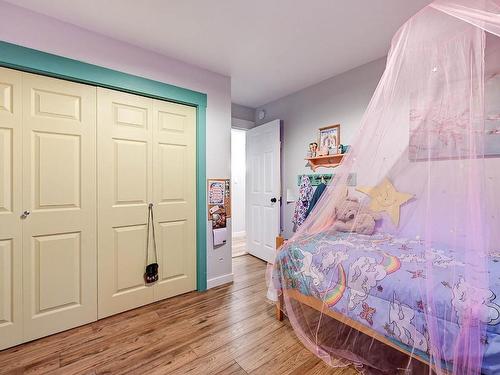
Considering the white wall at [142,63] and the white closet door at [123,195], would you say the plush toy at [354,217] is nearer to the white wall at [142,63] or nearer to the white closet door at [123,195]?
the white wall at [142,63]

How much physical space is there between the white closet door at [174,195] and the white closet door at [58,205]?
554 mm

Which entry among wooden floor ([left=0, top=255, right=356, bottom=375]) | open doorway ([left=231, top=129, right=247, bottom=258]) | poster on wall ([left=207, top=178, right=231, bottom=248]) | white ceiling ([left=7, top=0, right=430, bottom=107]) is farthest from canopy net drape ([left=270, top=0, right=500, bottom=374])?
open doorway ([left=231, top=129, right=247, bottom=258])

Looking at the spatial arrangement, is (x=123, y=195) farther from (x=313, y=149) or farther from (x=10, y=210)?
(x=313, y=149)

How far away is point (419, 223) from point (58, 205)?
8.15 feet

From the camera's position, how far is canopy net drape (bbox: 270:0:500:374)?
3.35ft

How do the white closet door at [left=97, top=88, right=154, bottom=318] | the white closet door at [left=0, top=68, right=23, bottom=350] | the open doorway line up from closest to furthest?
the white closet door at [left=0, top=68, right=23, bottom=350]
the white closet door at [left=97, top=88, right=154, bottom=318]
the open doorway

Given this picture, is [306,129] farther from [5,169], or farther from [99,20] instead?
[5,169]

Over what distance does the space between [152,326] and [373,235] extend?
1868mm

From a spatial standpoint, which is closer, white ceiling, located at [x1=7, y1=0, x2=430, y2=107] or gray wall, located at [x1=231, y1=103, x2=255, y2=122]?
white ceiling, located at [x1=7, y1=0, x2=430, y2=107]

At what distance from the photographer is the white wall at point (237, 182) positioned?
5.71 meters

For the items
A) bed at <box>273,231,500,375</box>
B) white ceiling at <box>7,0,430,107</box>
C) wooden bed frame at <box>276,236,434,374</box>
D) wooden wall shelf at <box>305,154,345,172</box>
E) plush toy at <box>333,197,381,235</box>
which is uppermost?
white ceiling at <box>7,0,430,107</box>

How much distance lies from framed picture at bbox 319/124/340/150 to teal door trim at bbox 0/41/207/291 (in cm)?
144

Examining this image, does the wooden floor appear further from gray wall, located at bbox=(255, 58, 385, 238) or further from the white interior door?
gray wall, located at bbox=(255, 58, 385, 238)

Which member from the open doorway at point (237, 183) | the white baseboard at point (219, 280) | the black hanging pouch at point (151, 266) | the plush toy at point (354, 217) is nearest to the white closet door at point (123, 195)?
the black hanging pouch at point (151, 266)
